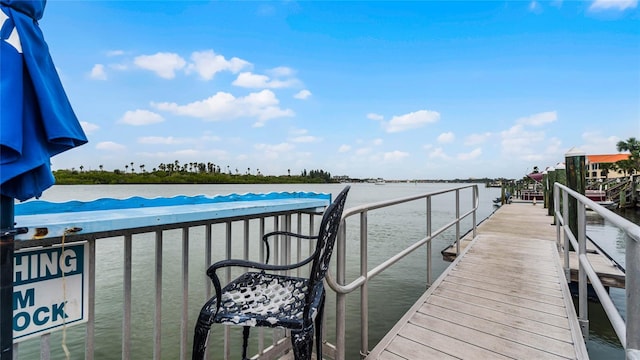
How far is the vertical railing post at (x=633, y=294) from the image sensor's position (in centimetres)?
99

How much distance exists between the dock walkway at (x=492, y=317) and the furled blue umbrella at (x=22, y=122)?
187 cm

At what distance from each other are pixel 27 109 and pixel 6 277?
0.48 metres

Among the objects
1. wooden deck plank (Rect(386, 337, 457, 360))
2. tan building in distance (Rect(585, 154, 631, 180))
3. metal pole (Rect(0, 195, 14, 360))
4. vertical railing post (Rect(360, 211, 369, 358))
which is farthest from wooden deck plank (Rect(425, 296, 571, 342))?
tan building in distance (Rect(585, 154, 631, 180))

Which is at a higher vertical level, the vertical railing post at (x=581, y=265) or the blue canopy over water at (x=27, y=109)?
the blue canopy over water at (x=27, y=109)

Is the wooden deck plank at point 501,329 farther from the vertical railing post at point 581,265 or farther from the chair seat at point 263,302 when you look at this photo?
the chair seat at point 263,302

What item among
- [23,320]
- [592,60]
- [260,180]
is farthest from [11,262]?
[260,180]

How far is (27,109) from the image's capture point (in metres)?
0.85

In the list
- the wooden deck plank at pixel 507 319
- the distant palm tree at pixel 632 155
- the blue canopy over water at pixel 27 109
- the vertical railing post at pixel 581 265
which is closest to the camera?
the blue canopy over water at pixel 27 109

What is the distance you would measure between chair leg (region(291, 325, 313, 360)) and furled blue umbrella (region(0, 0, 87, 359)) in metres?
0.88

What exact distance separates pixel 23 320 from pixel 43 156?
0.59m

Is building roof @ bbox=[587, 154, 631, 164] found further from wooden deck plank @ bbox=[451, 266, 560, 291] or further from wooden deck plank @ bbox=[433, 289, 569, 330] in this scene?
wooden deck plank @ bbox=[433, 289, 569, 330]

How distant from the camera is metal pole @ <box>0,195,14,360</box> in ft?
2.68

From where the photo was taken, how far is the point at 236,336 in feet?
12.9

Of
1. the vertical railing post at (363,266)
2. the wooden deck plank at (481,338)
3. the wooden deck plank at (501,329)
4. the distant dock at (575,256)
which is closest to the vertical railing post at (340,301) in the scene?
the vertical railing post at (363,266)
